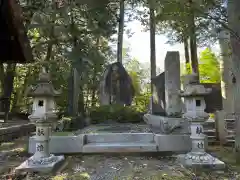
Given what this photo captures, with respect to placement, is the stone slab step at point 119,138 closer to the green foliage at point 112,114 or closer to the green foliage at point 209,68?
the green foliage at point 112,114

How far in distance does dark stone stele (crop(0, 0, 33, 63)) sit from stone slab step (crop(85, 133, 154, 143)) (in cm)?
356

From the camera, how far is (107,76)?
33.9 feet

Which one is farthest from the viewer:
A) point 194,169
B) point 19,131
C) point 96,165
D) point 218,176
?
point 19,131

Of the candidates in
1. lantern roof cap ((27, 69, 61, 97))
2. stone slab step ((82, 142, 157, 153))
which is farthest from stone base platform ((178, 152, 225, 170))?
lantern roof cap ((27, 69, 61, 97))

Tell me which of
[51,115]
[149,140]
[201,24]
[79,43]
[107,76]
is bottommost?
[149,140]

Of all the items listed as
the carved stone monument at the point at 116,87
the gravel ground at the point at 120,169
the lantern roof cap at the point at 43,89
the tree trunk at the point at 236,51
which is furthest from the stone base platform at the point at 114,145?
the carved stone monument at the point at 116,87

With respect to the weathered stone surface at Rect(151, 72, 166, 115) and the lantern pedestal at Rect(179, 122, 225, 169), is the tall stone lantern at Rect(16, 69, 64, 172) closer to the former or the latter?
the lantern pedestal at Rect(179, 122, 225, 169)

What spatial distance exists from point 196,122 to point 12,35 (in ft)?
13.0

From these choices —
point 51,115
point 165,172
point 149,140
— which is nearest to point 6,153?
point 51,115

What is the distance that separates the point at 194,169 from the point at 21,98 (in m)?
14.5

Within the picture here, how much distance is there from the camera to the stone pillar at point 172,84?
23.5 ft

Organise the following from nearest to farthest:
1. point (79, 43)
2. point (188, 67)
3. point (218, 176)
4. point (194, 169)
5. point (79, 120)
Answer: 1. point (218, 176)
2. point (194, 169)
3. point (79, 120)
4. point (79, 43)
5. point (188, 67)

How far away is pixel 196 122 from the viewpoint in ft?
16.4

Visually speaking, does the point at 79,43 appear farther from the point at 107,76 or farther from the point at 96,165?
the point at 96,165
